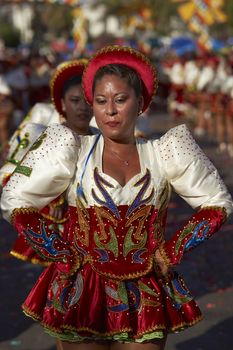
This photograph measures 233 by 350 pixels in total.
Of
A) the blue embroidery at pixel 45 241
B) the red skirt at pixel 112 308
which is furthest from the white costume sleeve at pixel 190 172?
the blue embroidery at pixel 45 241

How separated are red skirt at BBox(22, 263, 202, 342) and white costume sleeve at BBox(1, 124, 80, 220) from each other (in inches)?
13.0

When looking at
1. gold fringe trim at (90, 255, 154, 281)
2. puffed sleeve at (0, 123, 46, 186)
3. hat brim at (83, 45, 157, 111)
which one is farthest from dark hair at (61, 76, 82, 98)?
gold fringe trim at (90, 255, 154, 281)

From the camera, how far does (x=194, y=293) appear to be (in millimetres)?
6285

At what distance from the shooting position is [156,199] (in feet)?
10.8

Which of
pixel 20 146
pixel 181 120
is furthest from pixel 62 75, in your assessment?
pixel 181 120

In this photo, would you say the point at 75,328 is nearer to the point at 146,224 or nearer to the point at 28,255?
the point at 146,224

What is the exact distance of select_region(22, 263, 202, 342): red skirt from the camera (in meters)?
3.21

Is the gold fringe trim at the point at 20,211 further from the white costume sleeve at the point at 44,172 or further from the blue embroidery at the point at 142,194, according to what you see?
the blue embroidery at the point at 142,194

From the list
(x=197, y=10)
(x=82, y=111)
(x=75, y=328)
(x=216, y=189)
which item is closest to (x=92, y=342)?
(x=75, y=328)

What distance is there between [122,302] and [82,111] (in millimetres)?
1511

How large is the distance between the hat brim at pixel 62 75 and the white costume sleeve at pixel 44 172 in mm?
1191

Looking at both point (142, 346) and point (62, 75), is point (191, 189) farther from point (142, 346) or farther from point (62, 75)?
point (62, 75)

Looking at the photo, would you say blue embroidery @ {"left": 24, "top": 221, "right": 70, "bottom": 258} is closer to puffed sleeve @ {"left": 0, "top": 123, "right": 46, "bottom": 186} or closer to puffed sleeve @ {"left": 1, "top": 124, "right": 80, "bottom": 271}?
puffed sleeve @ {"left": 1, "top": 124, "right": 80, "bottom": 271}

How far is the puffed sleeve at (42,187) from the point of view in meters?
3.22
